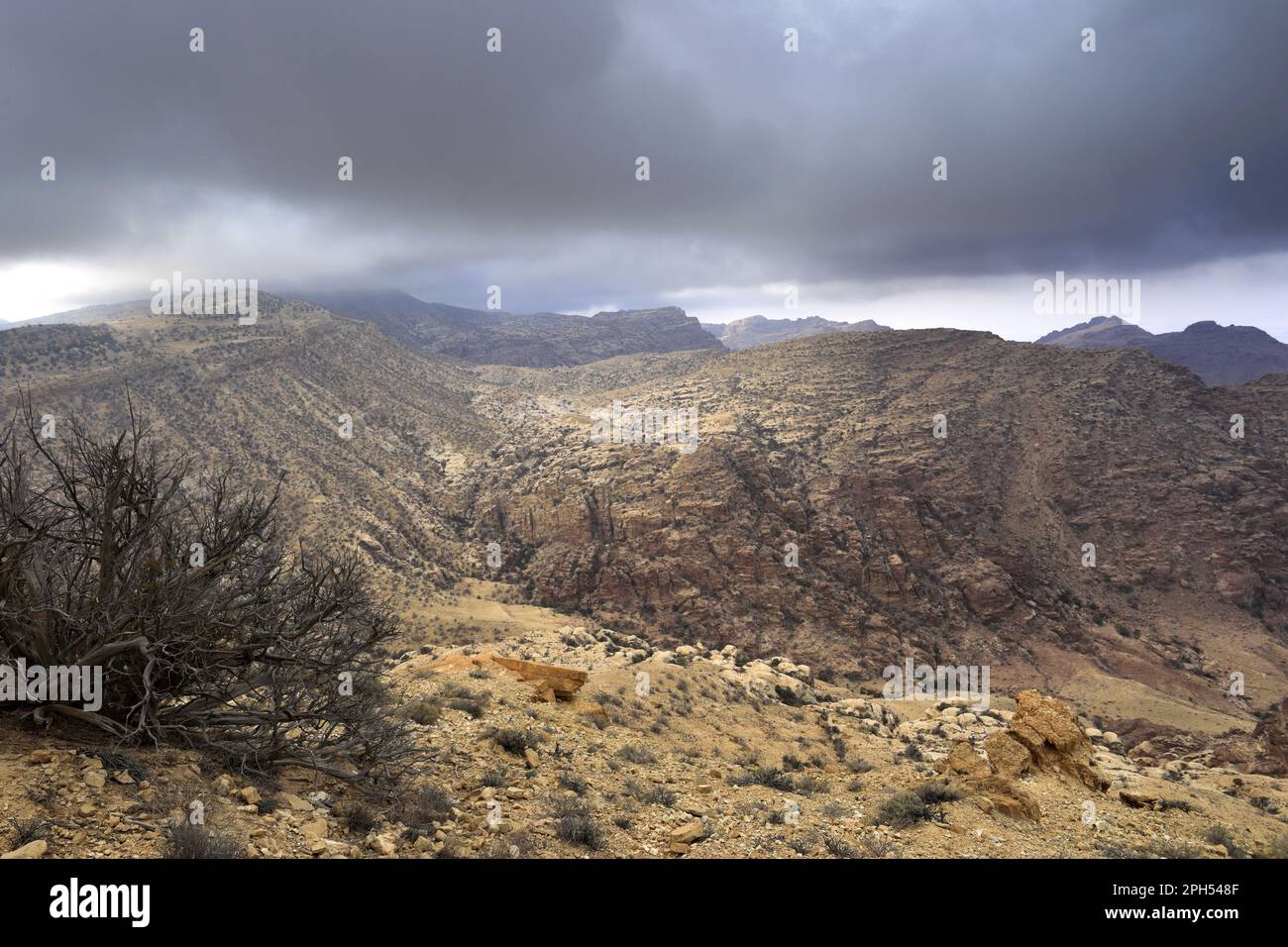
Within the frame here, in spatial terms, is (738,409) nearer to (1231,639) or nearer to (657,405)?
(657,405)

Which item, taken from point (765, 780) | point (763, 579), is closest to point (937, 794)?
point (765, 780)

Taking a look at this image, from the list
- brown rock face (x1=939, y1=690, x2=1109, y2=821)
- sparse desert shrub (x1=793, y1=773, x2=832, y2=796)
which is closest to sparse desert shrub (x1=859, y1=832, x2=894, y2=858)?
sparse desert shrub (x1=793, y1=773, x2=832, y2=796)

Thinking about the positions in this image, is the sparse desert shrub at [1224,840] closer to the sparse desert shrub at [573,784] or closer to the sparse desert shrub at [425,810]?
the sparse desert shrub at [573,784]

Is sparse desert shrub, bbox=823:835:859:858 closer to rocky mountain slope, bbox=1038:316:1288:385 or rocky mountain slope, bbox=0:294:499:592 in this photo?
rocky mountain slope, bbox=0:294:499:592

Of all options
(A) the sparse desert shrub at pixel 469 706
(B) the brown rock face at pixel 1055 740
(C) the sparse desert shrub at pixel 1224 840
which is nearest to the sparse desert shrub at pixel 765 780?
(B) the brown rock face at pixel 1055 740

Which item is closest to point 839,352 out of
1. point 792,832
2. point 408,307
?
point 792,832

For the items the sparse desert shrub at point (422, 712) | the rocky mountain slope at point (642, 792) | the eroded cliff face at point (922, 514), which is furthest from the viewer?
the eroded cliff face at point (922, 514)
